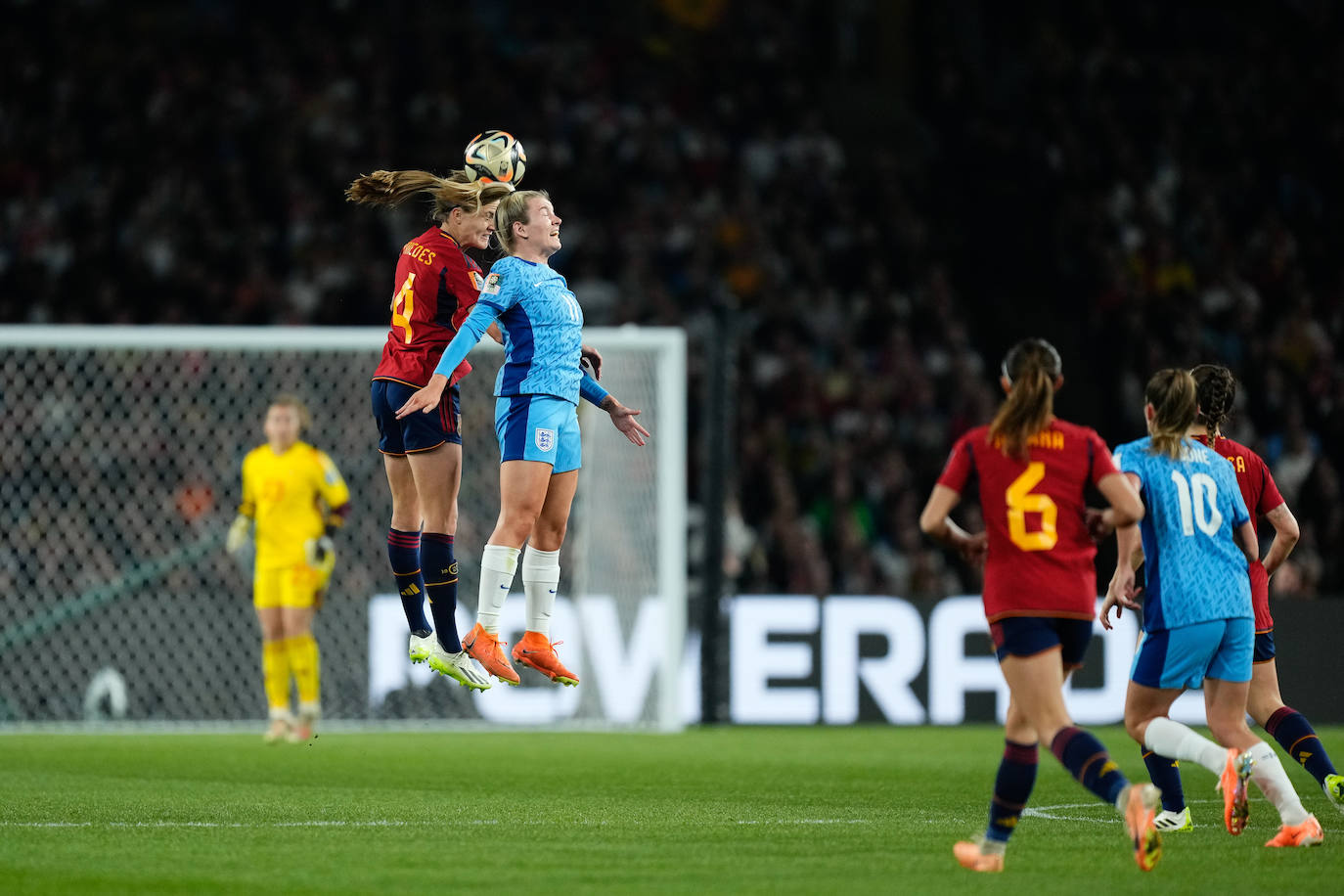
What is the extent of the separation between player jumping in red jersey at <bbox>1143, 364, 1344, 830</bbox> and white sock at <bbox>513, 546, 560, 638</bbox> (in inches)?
102

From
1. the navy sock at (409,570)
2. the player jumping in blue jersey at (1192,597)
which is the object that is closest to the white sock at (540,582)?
the navy sock at (409,570)

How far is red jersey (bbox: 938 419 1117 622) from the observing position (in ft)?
18.8

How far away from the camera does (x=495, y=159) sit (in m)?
7.75

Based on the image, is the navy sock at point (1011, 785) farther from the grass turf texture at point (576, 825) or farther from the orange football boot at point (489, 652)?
the orange football boot at point (489, 652)

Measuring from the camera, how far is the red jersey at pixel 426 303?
7.55 meters

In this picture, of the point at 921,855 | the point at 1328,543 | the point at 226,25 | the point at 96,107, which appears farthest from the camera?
the point at 226,25

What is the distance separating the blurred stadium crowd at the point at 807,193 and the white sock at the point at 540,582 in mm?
6983

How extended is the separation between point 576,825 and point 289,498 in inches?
227

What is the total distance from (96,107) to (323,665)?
6.80 meters

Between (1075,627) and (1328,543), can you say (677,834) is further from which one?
(1328,543)

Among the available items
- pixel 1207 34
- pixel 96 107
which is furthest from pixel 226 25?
pixel 1207 34

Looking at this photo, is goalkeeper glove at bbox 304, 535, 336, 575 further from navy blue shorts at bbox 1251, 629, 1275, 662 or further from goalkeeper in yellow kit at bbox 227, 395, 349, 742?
navy blue shorts at bbox 1251, 629, 1275, 662

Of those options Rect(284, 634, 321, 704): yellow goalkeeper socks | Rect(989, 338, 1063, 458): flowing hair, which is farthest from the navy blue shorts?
Rect(284, 634, 321, 704): yellow goalkeeper socks

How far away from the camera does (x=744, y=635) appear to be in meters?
14.0
